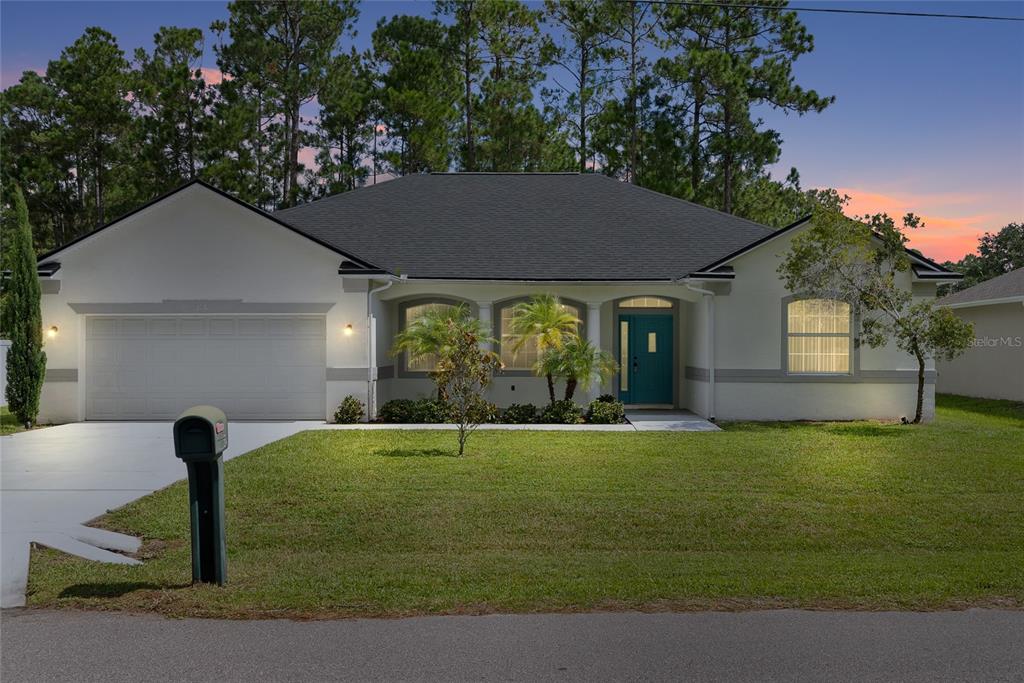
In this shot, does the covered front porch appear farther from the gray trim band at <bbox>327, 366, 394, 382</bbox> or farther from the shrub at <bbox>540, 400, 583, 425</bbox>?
the shrub at <bbox>540, 400, 583, 425</bbox>

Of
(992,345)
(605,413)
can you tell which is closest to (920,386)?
(605,413)

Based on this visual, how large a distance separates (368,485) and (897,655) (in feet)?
20.6

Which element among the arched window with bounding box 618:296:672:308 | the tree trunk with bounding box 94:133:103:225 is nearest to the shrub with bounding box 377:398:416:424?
the arched window with bounding box 618:296:672:308

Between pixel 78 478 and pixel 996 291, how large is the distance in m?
23.8

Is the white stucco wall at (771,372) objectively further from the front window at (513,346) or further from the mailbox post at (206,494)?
the mailbox post at (206,494)

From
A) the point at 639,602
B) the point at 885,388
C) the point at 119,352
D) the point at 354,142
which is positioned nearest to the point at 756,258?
the point at 885,388

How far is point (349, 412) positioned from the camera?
16141mm

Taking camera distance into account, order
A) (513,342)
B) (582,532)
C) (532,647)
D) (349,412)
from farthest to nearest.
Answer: (513,342) < (349,412) < (582,532) < (532,647)

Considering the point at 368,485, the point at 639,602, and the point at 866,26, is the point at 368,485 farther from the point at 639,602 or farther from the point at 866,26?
the point at 866,26

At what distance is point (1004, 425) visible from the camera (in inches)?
623

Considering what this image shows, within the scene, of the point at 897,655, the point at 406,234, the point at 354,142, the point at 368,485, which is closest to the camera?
the point at 897,655

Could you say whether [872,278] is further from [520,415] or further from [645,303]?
[520,415]

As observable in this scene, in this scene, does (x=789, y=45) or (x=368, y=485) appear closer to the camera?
(x=368, y=485)

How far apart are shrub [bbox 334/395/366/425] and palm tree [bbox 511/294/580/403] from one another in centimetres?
366
